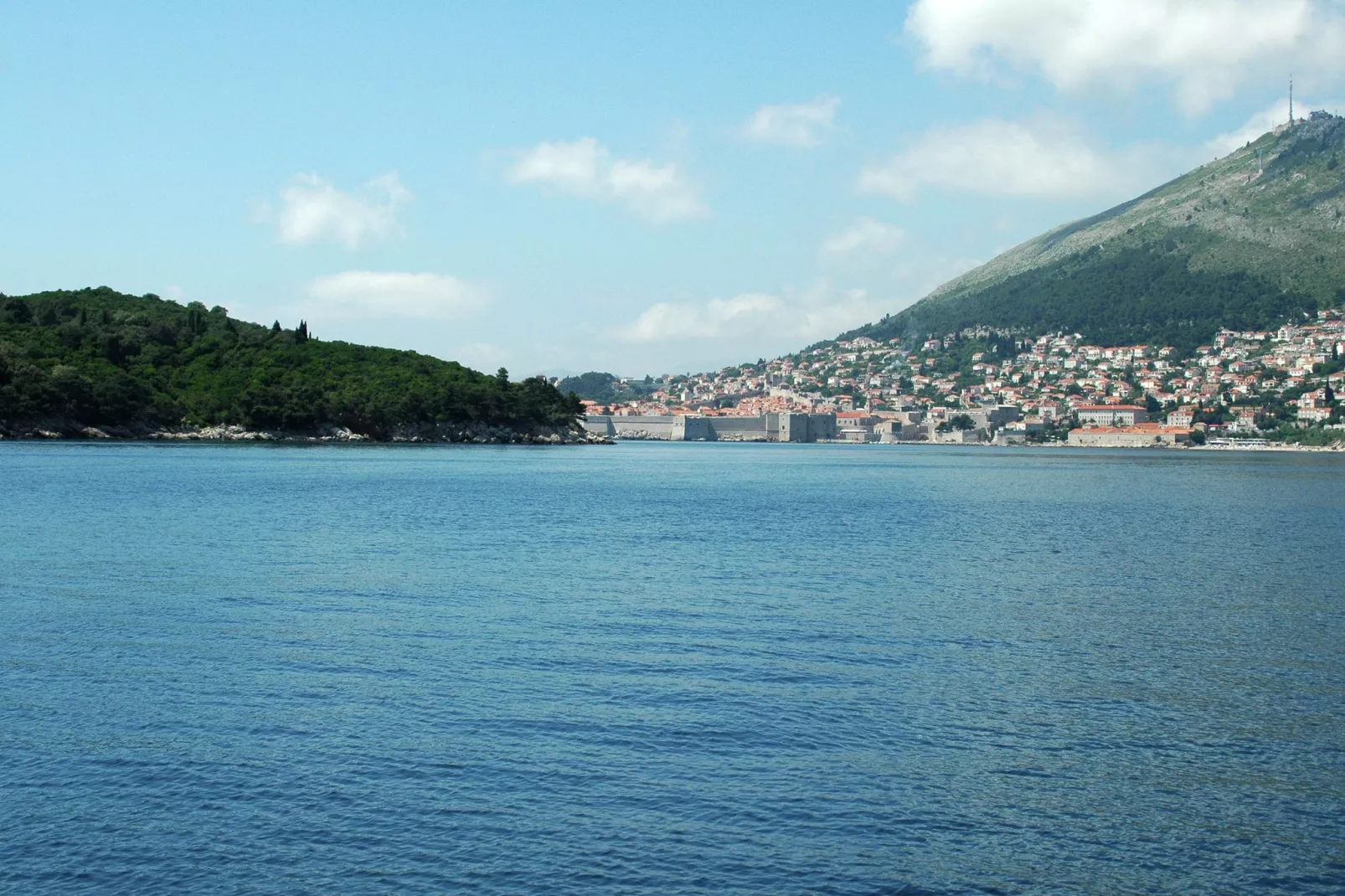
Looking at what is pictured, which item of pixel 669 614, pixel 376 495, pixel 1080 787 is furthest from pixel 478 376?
pixel 1080 787

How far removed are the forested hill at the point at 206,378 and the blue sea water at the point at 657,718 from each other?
5726cm

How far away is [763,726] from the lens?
32.6 feet

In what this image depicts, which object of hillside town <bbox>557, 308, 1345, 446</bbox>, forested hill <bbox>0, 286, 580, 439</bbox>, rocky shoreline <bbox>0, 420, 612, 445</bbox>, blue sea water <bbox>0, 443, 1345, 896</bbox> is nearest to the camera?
blue sea water <bbox>0, 443, 1345, 896</bbox>

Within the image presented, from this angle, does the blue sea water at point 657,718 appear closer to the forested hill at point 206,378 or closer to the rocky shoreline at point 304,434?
the rocky shoreline at point 304,434

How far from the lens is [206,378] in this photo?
8831 cm

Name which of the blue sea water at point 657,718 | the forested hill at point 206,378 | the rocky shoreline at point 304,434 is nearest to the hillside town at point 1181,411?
the rocky shoreline at point 304,434

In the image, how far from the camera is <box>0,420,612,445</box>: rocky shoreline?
7319 centimetres

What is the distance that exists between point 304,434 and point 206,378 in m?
8.08

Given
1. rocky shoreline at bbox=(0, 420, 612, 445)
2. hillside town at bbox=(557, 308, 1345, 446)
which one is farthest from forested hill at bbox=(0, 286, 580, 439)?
hillside town at bbox=(557, 308, 1345, 446)

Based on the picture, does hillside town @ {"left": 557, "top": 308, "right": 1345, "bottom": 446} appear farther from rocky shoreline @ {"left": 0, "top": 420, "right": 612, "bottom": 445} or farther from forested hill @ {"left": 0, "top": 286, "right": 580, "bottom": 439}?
forested hill @ {"left": 0, "top": 286, "right": 580, "bottom": 439}

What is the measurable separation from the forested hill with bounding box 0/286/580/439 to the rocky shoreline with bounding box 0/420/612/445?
0.87 ft

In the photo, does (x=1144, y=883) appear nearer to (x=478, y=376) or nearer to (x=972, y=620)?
(x=972, y=620)

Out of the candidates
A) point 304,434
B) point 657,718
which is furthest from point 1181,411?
point 657,718

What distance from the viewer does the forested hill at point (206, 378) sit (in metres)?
75.0
